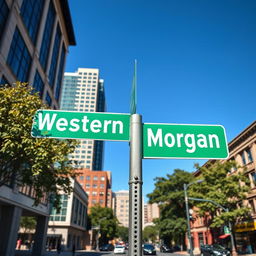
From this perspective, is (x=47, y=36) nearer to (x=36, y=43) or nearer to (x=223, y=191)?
(x=36, y=43)

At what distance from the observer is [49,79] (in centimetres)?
3083

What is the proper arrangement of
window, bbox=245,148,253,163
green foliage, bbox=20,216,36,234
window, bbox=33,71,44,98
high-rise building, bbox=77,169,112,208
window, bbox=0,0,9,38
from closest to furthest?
1. window, bbox=0,0,9,38
2. window, bbox=33,71,44,98
3. window, bbox=245,148,253,163
4. green foliage, bbox=20,216,36,234
5. high-rise building, bbox=77,169,112,208

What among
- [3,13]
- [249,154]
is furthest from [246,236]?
→ [3,13]

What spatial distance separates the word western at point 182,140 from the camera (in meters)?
2.94

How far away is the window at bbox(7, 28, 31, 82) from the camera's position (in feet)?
64.8

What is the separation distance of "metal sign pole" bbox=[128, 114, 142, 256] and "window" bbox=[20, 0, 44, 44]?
23.6 meters

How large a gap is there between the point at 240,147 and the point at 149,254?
63.8ft

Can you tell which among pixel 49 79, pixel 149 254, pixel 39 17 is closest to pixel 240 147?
pixel 149 254

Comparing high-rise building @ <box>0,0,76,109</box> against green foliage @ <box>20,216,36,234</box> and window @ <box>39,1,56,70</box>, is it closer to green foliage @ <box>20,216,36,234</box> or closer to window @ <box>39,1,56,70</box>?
window @ <box>39,1,56,70</box>

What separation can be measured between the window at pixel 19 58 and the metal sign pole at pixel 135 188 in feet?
64.1

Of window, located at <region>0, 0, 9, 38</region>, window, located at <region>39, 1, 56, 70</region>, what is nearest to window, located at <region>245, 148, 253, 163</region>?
window, located at <region>39, 1, 56, 70</region>

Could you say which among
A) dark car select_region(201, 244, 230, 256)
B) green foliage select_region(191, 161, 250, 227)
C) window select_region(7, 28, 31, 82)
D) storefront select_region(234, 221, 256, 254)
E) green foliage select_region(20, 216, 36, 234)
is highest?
window select_region(7, 28, 31, 82)

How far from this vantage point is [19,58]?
21.2m

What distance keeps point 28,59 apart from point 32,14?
200 inches
